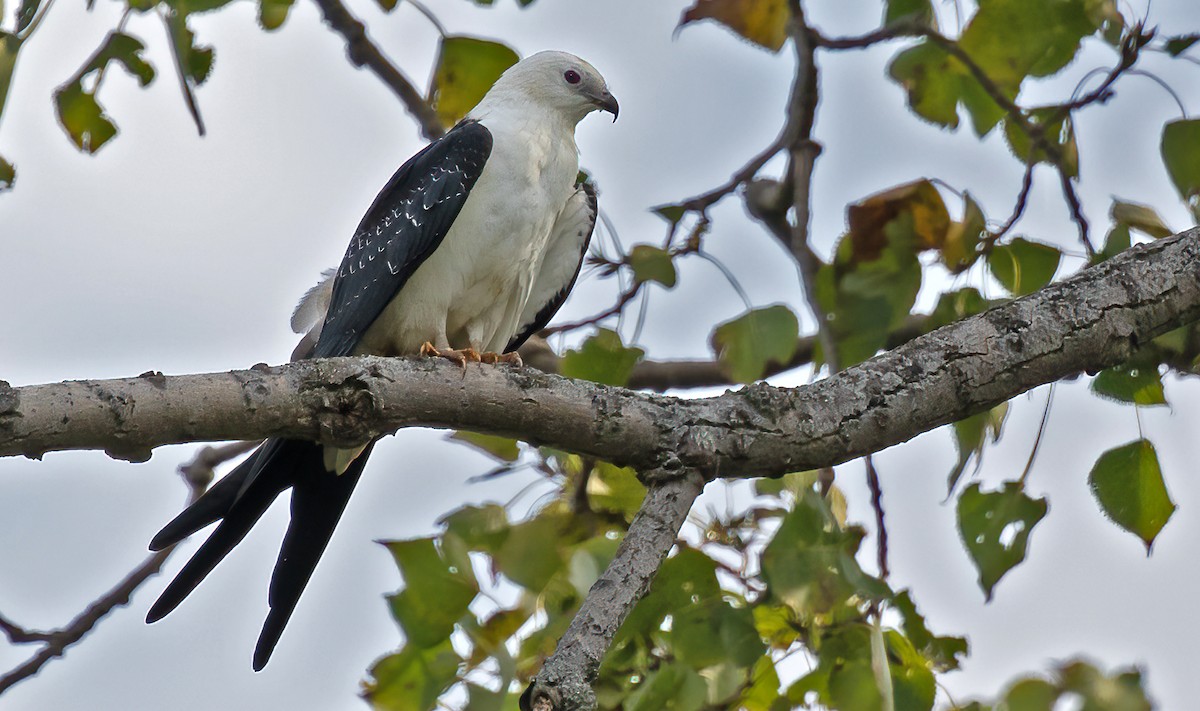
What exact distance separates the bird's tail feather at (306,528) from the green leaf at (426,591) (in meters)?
0.60

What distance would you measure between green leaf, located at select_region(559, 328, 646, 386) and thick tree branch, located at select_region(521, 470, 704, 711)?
22.6 inches

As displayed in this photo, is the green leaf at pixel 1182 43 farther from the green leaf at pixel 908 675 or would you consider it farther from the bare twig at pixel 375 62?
the bare twig at pixel 375 62

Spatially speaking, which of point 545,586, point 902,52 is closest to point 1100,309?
point 902,52

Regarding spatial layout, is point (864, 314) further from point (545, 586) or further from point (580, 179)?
point (580, 179)

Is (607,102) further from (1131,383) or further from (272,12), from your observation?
(1131,383)

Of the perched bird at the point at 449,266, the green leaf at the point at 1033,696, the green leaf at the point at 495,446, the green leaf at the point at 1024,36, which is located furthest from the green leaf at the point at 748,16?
the green leaf at the point at 1033,696

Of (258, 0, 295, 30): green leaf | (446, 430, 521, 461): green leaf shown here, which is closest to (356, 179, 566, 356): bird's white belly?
(446, 430, 521, 461): green leaf

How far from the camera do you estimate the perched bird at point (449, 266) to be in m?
3.49

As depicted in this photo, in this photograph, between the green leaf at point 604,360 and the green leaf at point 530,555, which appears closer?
the green leaf at point 530,555

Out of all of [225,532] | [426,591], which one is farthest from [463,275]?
[426,591]

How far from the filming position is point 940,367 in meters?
2.70

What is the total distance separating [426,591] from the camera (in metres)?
2.77

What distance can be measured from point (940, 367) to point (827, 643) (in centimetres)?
69

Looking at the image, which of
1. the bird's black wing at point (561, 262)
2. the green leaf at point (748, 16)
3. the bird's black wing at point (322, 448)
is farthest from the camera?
the bird's black wing at point (561, 262)
